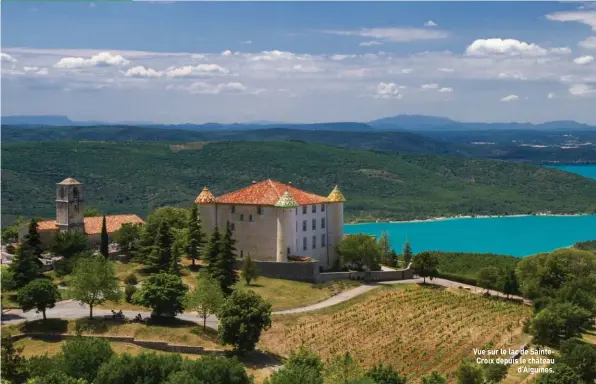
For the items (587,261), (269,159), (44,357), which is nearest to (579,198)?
(269,159)

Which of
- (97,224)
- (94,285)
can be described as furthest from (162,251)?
(97,224)

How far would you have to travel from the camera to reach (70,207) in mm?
51062

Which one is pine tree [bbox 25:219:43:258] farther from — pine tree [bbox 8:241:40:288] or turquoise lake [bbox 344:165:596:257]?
turquoise lake [bbox 344:165:596:257]

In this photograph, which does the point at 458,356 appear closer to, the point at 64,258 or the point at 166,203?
the point at 64,258

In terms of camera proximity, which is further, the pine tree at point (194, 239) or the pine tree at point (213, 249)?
the pine tree at point (194, 239)

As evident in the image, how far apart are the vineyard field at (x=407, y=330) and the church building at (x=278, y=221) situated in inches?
251

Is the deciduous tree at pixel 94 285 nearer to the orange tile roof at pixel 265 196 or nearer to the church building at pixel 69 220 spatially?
the church building at pixel 69 220

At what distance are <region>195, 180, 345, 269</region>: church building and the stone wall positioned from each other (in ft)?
3.04

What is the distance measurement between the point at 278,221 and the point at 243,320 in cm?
1370

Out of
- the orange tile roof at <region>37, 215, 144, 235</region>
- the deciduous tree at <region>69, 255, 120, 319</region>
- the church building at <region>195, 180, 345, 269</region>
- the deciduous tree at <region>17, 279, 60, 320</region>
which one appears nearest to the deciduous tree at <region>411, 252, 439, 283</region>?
the church building at <region>195, 180, 345, 269</region>

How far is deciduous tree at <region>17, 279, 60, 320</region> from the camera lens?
3672 centimetres

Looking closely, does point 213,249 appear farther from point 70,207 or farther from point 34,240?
point 70,207

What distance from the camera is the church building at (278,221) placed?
160ft

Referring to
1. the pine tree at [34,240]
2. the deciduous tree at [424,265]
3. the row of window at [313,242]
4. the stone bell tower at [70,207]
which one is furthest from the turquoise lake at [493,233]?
the pine tree at [34,240]
